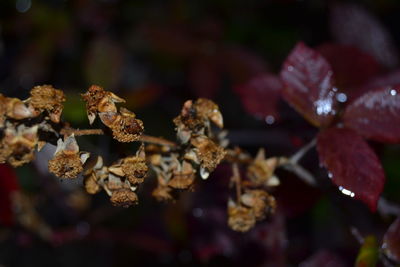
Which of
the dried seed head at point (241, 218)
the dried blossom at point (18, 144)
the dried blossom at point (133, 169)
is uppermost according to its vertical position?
the dried blossom at point (18, 144)

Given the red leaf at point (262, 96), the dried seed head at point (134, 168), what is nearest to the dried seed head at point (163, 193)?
the dried seed head at point (134, 168)

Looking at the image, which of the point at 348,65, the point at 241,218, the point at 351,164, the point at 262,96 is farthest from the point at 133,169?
the point at 348,65

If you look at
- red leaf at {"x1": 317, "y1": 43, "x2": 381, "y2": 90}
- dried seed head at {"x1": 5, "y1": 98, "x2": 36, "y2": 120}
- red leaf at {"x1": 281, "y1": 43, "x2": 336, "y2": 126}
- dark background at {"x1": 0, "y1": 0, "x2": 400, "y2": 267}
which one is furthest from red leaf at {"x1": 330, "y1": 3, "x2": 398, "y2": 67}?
dried seed head at {"x1": 5, "y1": 98, "x2": 36, "y2": 120}

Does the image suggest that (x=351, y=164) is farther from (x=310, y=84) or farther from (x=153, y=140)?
(x=153, y=140)

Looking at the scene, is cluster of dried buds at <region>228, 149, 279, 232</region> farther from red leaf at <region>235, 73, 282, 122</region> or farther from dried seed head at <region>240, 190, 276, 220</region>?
red leaf at <region>235, 73, 282, 122</region>

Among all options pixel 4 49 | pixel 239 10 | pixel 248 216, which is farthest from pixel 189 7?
pixel 248 216

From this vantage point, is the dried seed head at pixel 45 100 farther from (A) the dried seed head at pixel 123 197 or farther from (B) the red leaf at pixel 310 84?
(B) the red leaf at pixel 310 84
